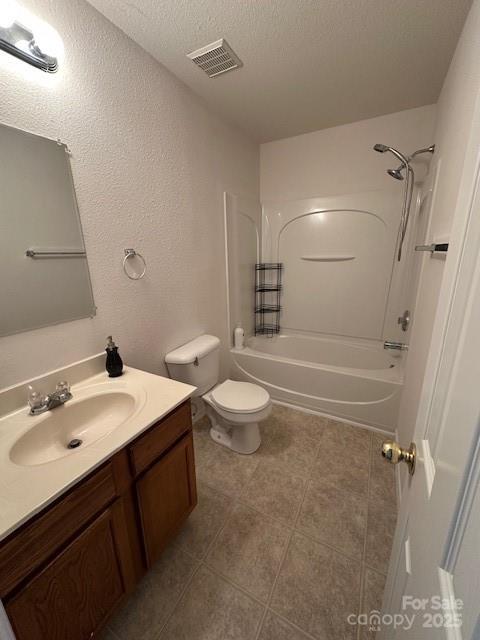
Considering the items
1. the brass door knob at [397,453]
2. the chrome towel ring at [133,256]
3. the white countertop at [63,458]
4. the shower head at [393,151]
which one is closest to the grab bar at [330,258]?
the shower head at [393,151]

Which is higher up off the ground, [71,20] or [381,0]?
[381,0]

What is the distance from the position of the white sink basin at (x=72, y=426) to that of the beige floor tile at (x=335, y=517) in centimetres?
110

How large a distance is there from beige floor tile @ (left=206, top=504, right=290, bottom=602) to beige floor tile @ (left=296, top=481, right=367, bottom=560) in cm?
15

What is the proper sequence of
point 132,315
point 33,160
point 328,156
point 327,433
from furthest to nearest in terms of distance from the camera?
point 328,156
point 327,433
point 132,315
point 33,160

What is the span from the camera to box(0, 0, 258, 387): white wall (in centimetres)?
105

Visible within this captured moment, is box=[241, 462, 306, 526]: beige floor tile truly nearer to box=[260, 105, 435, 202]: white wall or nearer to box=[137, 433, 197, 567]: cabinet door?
box=[137, 433, 197, 567]: cabinet door

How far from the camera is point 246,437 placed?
1.81 metres

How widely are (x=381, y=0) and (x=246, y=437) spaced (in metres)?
2.39

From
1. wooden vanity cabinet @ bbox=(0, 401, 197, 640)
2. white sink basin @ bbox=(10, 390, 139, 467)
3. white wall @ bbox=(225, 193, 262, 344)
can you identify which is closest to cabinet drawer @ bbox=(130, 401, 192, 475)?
wooden vanity cabinet @ bbox=(0, 401, 197, 640)

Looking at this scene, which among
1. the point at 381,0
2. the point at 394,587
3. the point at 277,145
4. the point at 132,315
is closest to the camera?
the point at 394,587

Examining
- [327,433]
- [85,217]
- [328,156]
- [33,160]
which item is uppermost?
[328,156]

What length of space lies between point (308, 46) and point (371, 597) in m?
2.63

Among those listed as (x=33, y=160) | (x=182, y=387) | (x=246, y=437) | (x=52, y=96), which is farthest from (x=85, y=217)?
(x=246, y=437)

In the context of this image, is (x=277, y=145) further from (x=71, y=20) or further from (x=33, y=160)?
(x=33, y=160)
